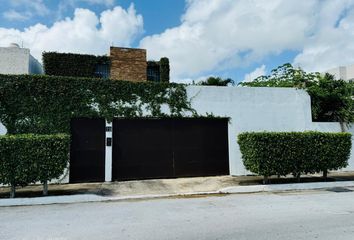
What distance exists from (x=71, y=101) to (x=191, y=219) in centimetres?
771

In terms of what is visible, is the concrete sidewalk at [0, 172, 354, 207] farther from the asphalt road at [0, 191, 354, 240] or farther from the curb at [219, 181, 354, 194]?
the asphalt road at [0, 191, 354, 240]

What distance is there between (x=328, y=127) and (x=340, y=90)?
2.35m

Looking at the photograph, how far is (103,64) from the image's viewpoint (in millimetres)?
17984

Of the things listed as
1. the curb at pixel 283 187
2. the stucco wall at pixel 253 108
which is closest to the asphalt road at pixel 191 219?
the curb at pixel 283 187

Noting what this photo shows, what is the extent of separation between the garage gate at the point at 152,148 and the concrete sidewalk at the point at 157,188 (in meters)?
0.57

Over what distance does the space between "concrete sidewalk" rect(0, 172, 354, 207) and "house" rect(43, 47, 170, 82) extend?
6561 millimetres

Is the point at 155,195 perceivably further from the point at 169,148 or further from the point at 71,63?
the point at 71,63

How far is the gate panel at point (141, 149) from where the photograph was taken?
13.2 m

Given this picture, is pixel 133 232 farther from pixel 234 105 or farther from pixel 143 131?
pixel 234 105

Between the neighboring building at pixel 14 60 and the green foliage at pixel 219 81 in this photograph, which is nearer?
the neighboring building at pixel 14 60

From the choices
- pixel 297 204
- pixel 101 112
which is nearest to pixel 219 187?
pixel 297 204

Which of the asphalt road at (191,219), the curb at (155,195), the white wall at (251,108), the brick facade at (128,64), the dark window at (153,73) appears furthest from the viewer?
the dark window at (153,73)

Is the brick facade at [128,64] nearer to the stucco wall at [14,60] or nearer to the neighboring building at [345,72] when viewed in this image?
the stucco wall at [14,60]

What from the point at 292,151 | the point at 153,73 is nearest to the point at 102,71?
the point at 153,73
